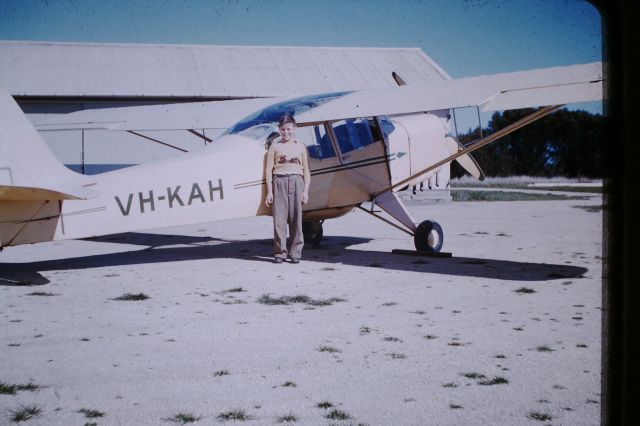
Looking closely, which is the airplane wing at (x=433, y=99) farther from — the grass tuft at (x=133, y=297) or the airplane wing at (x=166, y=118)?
the grass tuft at (x=133, y=297)

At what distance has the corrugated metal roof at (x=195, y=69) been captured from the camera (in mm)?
18938

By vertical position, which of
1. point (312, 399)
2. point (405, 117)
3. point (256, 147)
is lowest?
point (312, 399)

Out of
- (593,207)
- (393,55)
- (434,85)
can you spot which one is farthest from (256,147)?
(393,55)

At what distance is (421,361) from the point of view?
3551 mm

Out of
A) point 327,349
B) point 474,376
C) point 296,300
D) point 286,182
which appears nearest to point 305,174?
point 286,182

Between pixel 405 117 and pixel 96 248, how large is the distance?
18.2ft

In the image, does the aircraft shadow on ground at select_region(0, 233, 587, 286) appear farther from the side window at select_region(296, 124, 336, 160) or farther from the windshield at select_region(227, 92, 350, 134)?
the windshield at select_region(227, 92, 350, 134)

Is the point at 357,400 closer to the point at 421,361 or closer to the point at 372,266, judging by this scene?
the point at 421,361

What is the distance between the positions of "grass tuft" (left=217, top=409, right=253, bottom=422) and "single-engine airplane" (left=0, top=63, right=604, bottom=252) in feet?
12.1

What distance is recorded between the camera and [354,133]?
334 inches

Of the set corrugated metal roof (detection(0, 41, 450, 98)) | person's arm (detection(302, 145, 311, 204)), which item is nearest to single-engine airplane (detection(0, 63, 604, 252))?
person's arm (detection(302, 145, 311, 204))

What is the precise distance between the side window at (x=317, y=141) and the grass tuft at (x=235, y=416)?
5682 mm

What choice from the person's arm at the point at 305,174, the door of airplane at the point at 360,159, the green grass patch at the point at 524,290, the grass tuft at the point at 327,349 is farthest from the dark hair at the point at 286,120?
the grass tuft at the point at 327,349

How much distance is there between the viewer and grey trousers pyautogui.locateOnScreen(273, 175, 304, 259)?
7.42 metres
